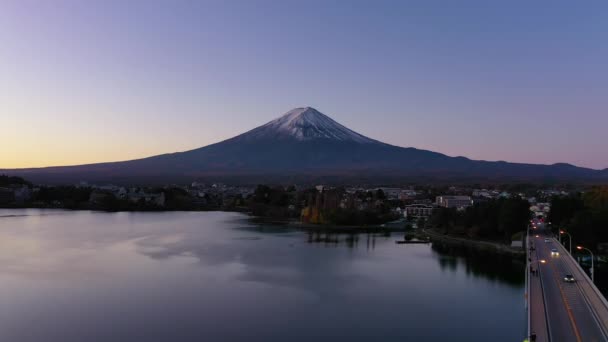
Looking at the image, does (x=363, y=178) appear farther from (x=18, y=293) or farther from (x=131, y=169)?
(x=18, y=293)

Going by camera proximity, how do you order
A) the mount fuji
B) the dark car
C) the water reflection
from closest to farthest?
the dark car
the water reflection
the mount fuji

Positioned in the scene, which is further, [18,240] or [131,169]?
[131,169]

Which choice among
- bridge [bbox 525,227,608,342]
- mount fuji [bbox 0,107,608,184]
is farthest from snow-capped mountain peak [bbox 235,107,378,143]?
bridge [bbox 525,227,608,342]

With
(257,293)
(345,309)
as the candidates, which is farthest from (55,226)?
(345,309)

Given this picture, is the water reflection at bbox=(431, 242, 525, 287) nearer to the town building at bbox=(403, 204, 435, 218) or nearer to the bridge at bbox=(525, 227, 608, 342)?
the bridge at bbox=(525, 227, 608, 342)

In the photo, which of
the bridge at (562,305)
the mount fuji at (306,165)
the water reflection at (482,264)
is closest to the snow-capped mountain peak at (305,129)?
the mount fuji at (306,165)

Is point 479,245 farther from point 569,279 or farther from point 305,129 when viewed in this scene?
point 305,129
